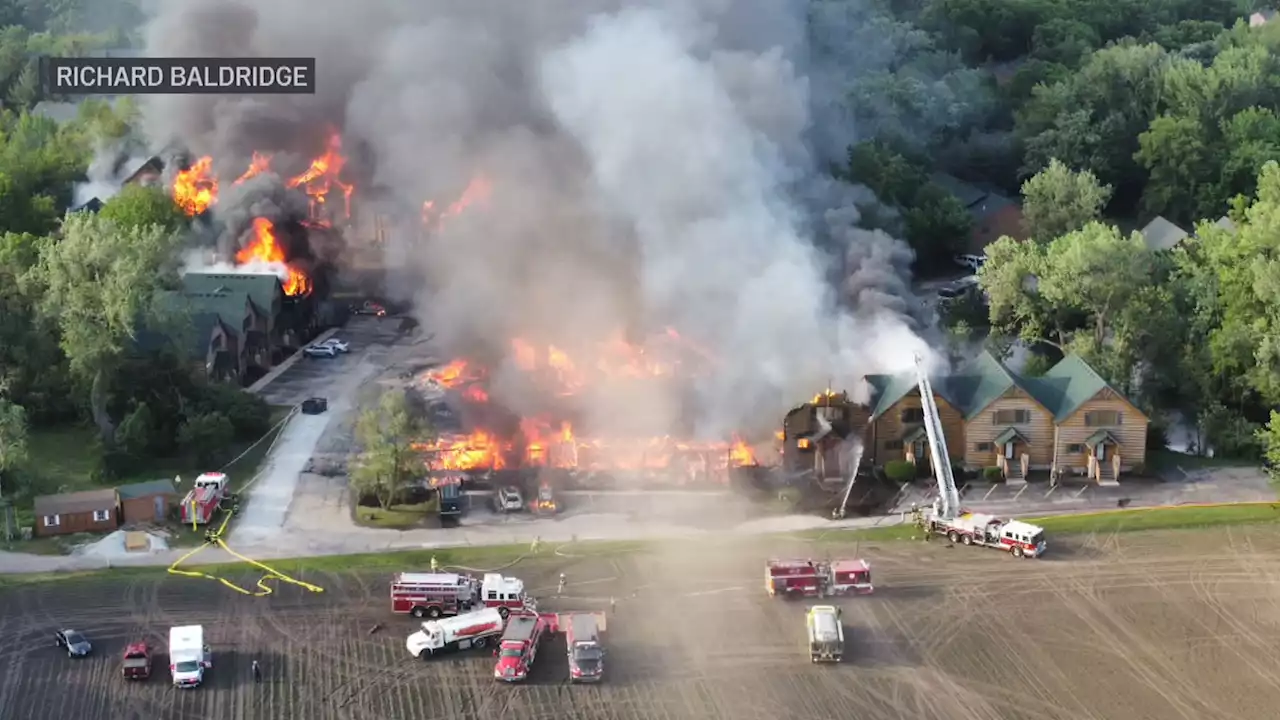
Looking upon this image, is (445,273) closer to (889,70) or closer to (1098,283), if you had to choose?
(1098,283)

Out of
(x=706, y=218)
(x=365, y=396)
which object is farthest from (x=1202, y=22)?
(x=365, y=396)

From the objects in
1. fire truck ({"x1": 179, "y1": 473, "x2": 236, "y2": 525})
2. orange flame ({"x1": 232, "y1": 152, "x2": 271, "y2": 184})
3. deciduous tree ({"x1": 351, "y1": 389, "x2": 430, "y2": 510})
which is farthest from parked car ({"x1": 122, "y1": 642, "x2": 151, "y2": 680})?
orange flame ({"x1": 232, "y1": 152, "x2": 271, "y2": 184})

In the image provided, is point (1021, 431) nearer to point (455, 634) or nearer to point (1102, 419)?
point (1102, 419)

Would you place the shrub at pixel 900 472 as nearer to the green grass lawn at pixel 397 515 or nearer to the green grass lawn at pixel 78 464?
the green grass lawn at pixel 397 515

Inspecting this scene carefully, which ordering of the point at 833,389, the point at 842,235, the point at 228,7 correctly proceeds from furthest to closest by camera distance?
1. the point at 228,7
2. the point at 842,235
3. the point at 833,389

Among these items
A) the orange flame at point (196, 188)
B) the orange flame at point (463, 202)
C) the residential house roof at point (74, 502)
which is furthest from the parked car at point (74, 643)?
the orange flame at point (196, 188)

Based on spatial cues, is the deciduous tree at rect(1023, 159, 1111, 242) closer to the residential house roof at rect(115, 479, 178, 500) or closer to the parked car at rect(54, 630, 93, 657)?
the residential house roof at rect(115, 479, 178, 500)
